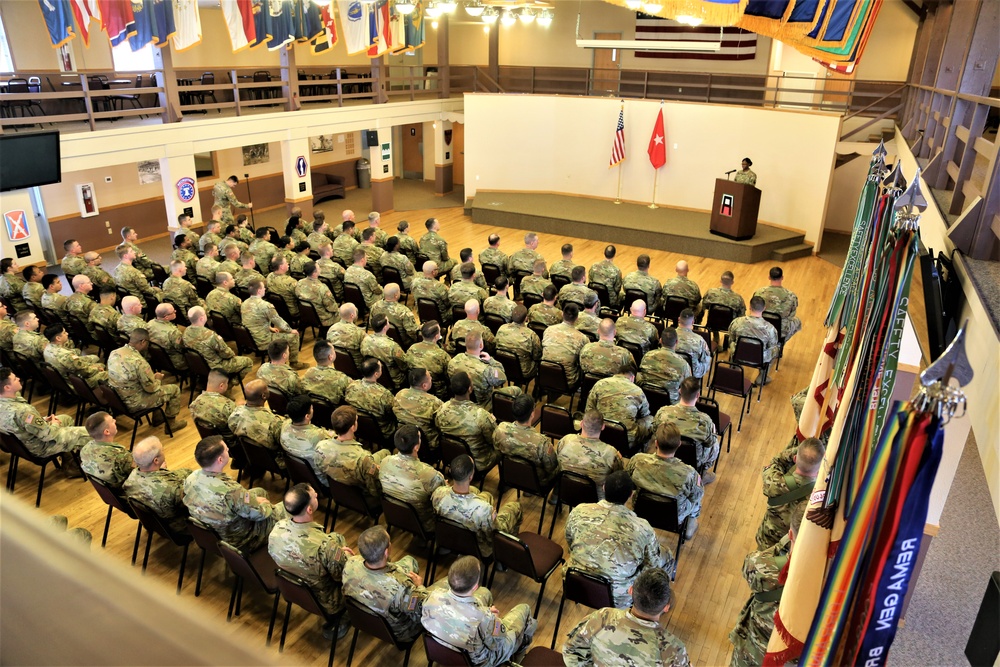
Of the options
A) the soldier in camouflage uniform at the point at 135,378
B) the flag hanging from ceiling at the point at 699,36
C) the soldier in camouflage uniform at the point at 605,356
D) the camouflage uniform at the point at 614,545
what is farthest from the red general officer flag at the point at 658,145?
the camouflage uniform at the point at 614,545

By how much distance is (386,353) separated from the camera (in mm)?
6953

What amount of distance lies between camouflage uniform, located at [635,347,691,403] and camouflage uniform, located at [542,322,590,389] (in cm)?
69

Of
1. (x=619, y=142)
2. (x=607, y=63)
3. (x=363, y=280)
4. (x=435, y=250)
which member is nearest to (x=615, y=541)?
(x=363, y=280)

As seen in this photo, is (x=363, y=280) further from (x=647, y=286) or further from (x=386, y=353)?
(x=647, y=286)

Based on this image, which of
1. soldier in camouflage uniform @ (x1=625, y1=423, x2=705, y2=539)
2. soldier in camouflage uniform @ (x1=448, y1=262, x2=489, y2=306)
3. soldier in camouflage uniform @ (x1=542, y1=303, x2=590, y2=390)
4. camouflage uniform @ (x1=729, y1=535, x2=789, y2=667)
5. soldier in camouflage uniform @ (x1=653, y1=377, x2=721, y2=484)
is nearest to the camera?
camouflage uniform @ (x1=729, y1=535, x2=789, y2=667)

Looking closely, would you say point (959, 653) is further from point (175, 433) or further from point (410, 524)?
point (175, 433)

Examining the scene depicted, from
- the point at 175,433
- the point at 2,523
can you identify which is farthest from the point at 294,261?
the point at 2,523

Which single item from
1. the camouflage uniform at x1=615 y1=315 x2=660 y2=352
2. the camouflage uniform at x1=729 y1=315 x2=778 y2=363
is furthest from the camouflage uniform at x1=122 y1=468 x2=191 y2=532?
the camouflage uniform at x1=729 y1=315 x2=778 y2=363

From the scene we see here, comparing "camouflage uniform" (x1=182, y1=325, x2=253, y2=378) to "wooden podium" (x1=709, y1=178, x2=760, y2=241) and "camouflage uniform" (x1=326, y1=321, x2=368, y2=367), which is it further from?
"wooden podium" (x1=709, y1=178, x2=760, y2=241)

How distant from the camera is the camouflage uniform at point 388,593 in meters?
3.89

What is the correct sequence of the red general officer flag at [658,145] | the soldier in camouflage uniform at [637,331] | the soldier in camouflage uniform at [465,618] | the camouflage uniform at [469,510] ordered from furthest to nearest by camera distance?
the red general officer flag at [658,145], the soldier in camouflage uniform at [637,331], the camouflage uniform at [469,510], the soldier in camouflage uniform at [465,618]

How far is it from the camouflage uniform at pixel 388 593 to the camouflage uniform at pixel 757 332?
16.6 ft

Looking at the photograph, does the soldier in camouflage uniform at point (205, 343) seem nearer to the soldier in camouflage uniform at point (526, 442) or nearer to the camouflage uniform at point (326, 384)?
the camouflage uniform at point (326, 384)

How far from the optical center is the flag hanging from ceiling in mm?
16109
